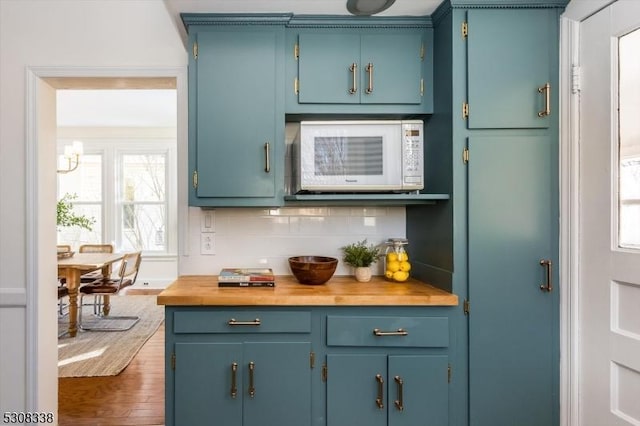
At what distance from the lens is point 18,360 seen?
1957 millimetres

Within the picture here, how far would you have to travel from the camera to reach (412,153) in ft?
5.88

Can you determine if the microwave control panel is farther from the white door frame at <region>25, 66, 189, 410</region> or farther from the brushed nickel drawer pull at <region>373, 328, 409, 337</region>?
the white door frame at <region>25, 66, 189, 410</region>

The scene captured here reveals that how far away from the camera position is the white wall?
1.96 m

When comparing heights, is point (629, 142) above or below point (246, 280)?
above

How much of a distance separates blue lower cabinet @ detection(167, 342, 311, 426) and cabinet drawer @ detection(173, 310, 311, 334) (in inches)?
2.6

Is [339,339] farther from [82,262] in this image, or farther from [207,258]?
[82,262]

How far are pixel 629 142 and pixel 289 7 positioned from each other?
1.64 m

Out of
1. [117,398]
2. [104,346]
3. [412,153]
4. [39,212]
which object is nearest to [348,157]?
[412,153]

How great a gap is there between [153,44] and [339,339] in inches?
76.3

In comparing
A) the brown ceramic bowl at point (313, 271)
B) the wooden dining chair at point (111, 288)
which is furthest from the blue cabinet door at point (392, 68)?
the wooden dining chair at point (111, 288)

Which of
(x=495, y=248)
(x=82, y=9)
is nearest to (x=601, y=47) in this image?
(x=495, y=248)

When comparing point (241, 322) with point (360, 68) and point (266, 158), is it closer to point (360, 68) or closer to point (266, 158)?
point (266, 158)

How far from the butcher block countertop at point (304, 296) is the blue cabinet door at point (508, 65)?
85cm

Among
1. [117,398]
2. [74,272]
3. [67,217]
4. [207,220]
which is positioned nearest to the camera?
[207,220]
